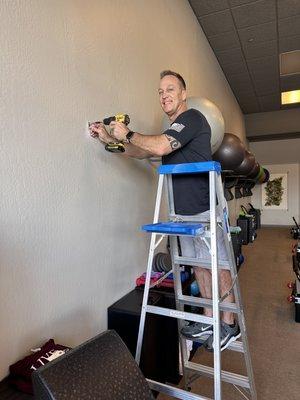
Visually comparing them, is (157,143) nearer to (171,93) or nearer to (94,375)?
(171,93)

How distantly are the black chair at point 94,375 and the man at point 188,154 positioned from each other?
1.93ft

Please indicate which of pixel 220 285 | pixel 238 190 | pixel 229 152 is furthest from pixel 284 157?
pixel 220 285

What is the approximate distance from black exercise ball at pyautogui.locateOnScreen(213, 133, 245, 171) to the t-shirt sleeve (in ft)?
7.26

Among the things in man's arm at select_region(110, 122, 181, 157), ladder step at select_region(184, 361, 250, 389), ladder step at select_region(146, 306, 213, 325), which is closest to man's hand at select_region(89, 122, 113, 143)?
man's arm at select_region(110, 122, 181, 157)

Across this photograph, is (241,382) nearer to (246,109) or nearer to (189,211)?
(189,211)

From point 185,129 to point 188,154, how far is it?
0.16 meters

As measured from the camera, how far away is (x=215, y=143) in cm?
268

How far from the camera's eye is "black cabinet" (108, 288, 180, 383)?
1.75m

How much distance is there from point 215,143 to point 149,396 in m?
2.09

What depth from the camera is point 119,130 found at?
5.15 ft

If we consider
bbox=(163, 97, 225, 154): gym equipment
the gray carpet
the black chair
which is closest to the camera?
the black chair

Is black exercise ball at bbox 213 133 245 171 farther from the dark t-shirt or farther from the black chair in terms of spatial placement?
the black chair

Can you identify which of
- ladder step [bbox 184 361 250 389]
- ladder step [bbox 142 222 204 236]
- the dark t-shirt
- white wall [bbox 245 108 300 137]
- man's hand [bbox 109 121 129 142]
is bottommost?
ladder step [bbox 184 361 250 389]

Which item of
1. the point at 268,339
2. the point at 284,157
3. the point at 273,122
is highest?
the point at 273,122
